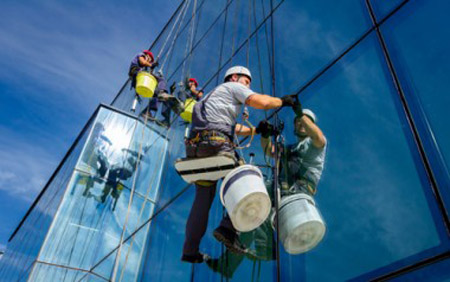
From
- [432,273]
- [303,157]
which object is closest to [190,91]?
Answer: [303,157]

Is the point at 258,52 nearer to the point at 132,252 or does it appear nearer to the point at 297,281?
the point at 297,281

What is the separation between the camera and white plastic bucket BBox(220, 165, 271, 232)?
2373 millimetres

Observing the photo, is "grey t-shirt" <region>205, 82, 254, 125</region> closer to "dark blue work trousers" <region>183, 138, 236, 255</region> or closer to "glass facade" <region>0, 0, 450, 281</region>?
"dark blue work trousers" <region>183, 138, 236, 255</region>

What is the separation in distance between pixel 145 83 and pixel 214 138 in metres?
4.28

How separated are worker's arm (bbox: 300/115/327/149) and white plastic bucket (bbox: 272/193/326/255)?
55cm

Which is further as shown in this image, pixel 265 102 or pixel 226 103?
pixel 226 103

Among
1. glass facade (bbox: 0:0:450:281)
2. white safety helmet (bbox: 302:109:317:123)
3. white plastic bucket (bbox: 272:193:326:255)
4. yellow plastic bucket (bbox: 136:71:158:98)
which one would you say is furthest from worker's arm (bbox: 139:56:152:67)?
white plastic bucket (bbox: 272:193:326:255)

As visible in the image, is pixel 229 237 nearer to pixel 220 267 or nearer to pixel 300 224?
pixel 300 224

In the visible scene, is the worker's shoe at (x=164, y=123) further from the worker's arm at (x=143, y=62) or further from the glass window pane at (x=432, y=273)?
the glass window pane at (x=432, y=273)

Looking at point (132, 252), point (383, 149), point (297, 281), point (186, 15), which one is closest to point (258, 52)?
point (383, 149)

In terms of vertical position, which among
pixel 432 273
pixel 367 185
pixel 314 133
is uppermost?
pixel 314 133

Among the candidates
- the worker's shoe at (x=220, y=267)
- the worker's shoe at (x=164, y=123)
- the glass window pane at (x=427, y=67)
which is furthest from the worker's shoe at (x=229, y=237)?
the worker's shoe at (x=164, y=123)

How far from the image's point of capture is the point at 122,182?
8273 mm

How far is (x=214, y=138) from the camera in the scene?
2.91 meters
